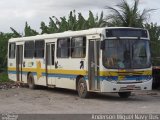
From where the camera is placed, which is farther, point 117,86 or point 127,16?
point 127,16

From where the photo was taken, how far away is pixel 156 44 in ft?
102

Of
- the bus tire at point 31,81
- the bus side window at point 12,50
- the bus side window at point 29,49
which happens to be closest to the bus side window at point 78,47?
the bus side window at point 29,49

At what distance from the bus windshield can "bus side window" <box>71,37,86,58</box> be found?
1.56 metres

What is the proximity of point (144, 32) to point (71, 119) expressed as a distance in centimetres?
779

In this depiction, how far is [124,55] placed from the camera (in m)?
19.7

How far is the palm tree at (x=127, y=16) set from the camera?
31250 mm

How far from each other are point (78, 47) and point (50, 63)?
3.26 m

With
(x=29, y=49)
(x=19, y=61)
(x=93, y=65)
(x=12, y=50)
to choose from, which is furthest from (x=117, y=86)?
(x=12, y=50)

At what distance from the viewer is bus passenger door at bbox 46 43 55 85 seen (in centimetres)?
2402

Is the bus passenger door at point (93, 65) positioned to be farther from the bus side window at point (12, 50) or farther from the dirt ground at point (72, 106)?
the bus side window at point (12, 50)

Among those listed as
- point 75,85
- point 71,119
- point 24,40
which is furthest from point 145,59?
point 24,40

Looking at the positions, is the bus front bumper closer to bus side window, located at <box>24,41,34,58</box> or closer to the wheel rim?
the wheel rim

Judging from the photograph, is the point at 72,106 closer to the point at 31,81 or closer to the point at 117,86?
the point at 117,86

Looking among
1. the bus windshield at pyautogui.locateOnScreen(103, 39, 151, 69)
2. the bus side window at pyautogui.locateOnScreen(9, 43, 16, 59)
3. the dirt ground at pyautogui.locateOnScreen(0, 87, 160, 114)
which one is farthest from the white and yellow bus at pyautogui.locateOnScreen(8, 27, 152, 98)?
the bus side window at pyautogui.locateOnScreen(9, 43, 16, 59)
